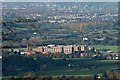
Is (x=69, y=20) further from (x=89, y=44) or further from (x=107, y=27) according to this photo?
(x=89, y=44)

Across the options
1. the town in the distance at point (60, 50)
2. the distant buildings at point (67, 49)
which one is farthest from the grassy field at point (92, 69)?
the distant buildings at point (67, 49)

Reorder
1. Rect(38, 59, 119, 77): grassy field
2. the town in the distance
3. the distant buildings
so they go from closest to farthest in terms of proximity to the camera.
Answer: the town in the distance
Rect(38, 59, 119, 77): grassy field
the distant buildings

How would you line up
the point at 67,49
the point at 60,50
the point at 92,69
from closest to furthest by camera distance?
the point at 92,69 → the point at 60,50 → the point at 67,49

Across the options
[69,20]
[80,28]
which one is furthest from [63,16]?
[80,28]

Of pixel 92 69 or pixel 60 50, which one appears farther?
pixel 60 50

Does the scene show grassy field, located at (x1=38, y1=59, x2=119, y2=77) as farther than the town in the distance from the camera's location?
Yes

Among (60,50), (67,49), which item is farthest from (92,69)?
(67,49)

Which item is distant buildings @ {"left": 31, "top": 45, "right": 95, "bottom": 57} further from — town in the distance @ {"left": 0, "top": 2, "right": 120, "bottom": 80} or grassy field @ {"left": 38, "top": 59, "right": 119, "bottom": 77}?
grassy field @ {"left": 38, "top": 59, "right": 119, "bottom": 77}

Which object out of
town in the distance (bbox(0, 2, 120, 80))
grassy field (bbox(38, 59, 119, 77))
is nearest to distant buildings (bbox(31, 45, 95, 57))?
town in the distance (bbox(0, 2, 120, 80))

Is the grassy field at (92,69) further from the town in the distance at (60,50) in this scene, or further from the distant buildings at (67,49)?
the distant buildings at (67,49)

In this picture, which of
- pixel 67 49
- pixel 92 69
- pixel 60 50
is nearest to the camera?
pixel 92 69

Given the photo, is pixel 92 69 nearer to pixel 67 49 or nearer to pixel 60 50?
pixel 60 50
